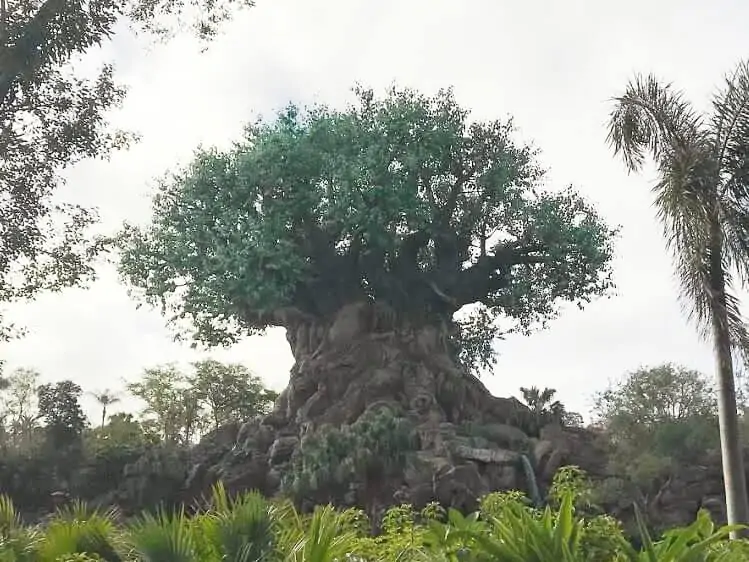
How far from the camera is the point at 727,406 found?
1073 cm

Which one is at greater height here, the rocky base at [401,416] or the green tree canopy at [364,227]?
the green tree canopy at [364,227]

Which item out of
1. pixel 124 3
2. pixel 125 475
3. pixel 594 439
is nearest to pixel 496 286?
pixel 594 439

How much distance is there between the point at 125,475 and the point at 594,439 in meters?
11.7

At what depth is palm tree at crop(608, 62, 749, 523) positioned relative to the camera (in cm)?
1077

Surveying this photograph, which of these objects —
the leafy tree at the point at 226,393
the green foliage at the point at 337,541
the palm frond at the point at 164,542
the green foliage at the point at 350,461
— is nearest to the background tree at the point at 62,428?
the green foliage at the point at 350,461

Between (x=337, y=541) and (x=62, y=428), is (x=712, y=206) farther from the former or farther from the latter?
(x=62, y=428)

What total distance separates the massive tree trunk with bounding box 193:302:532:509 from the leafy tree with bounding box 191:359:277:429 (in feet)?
31.8

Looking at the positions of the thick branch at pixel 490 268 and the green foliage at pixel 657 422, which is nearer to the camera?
the green foliage at pixel 657 422

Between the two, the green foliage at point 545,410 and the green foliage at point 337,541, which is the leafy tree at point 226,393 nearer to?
the green foliage at point 545,410

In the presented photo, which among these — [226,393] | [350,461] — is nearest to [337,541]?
[350,461]

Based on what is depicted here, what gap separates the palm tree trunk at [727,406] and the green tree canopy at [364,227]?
503 inches

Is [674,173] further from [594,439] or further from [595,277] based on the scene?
[595,277]

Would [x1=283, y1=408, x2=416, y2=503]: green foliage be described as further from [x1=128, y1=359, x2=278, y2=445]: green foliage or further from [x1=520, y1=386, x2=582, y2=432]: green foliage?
[x1=128, y1=359, x2=278, y2=445]: green foliage

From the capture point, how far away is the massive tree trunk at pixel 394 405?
1998 cm
